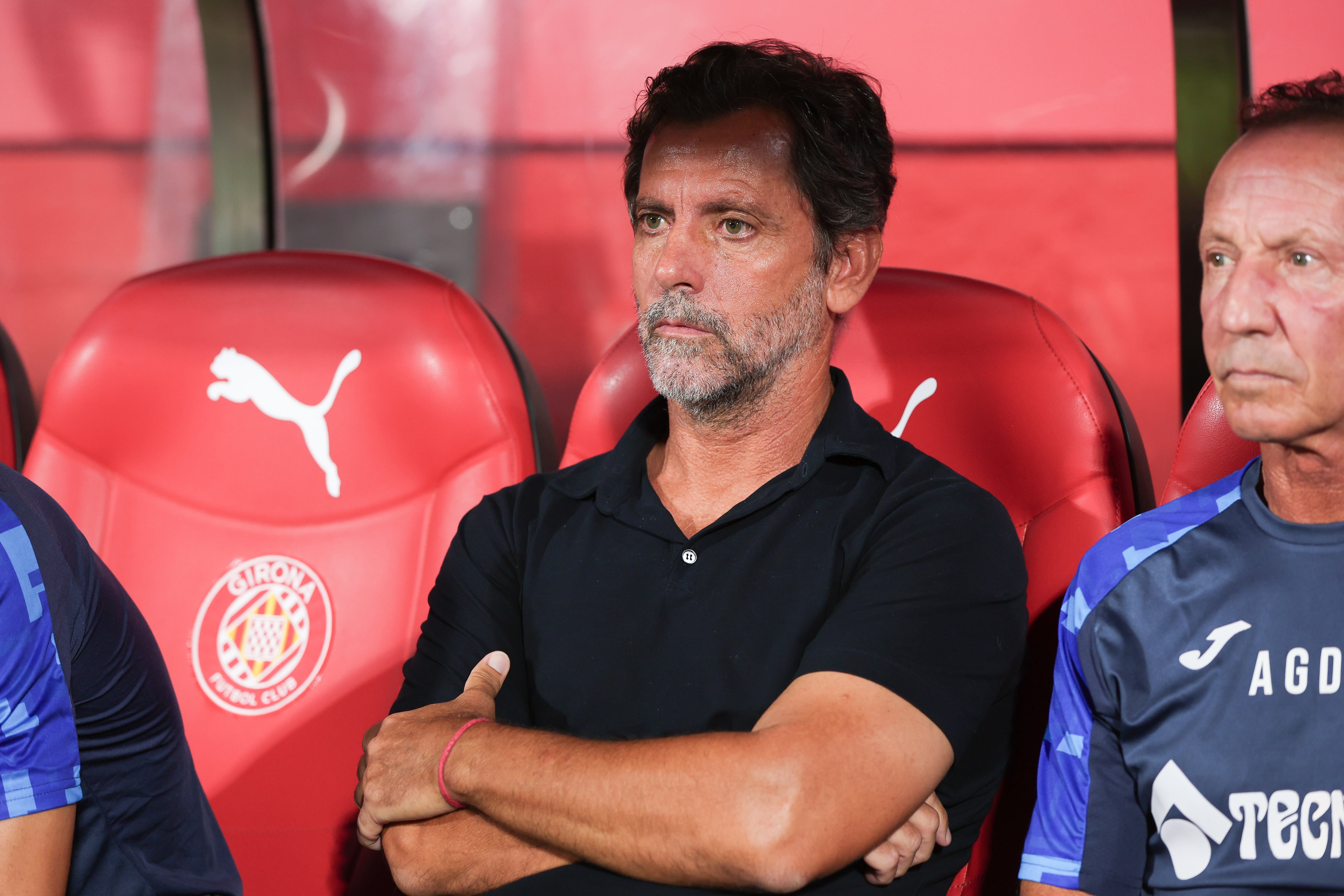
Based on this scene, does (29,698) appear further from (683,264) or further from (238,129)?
(238,129)

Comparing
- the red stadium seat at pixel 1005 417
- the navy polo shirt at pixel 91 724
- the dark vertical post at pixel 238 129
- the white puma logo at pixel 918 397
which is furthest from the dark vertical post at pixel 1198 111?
the dark vertical post at pixel 238 129

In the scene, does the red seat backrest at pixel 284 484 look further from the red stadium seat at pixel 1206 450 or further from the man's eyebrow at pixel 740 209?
the red stadium seat at pixel 1206 450

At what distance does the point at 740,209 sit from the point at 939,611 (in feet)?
1.71

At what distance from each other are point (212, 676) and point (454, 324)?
0.59m

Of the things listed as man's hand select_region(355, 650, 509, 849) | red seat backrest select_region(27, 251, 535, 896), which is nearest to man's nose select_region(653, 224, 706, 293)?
red seat backrest select_region(27, 251, 535, 896)

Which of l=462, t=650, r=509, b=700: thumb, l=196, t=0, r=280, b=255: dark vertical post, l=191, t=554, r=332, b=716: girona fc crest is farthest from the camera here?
l=196, t=0, r=280, b=255: dark vertical post

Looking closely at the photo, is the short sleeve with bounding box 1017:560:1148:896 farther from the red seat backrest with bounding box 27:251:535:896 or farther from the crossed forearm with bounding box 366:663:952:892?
the red seat backrest with bounding box 27:251:535:896

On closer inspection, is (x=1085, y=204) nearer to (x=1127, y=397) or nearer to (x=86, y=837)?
(x=1127, y=397)

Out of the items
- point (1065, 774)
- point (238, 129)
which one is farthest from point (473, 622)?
point (238, 129)

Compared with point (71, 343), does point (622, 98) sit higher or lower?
higher

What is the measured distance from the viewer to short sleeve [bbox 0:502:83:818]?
37.6 inches

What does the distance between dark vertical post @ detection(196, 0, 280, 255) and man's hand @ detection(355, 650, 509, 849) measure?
1.50 metres

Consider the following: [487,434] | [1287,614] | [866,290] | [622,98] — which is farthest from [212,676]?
[622,98]

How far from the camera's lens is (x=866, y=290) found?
1.49 m
